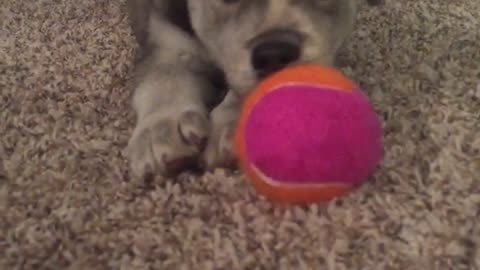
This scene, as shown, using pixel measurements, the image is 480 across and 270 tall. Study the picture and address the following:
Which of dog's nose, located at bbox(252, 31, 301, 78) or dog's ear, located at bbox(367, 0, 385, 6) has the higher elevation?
dog's nose, located at bbox(252, 31, 301, 78)

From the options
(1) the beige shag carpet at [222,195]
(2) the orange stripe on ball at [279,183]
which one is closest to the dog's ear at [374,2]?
(1) the beige shag carpet at [222,195]

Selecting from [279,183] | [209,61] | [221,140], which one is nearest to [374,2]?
[209,61]

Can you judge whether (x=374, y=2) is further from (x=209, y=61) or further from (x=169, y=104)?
(x=169, y=104)

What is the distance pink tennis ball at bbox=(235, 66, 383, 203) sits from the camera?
945 mm

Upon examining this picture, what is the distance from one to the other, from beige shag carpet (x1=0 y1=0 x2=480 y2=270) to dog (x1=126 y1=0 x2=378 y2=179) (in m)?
0.05

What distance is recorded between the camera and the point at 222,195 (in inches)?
41.9

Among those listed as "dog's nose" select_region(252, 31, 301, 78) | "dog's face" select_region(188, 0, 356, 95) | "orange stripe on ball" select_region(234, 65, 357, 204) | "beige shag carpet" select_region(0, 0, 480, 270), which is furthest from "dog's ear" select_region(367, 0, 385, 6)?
"orange stripe on ball" select_region(234, 65, 357, 204)

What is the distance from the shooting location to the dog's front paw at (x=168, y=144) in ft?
3.71

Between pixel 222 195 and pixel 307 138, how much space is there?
183mm

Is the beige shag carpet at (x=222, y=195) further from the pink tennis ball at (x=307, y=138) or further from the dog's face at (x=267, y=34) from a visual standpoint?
the dog's face at (x=267, y=34)

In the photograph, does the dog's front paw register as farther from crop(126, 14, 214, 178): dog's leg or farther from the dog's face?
the dog's face

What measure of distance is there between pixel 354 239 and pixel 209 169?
277 millimetres

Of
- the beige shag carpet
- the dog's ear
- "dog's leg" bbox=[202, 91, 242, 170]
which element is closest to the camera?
the beige shag carpet

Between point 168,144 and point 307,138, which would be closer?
point 307,138
